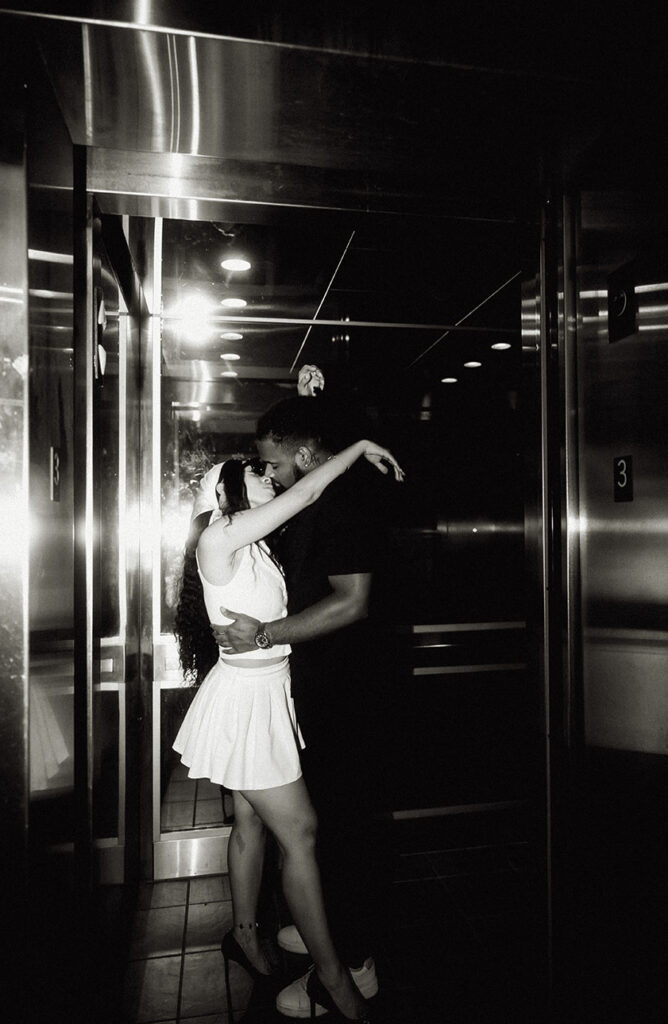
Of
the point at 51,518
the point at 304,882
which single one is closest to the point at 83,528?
the point at 51,518

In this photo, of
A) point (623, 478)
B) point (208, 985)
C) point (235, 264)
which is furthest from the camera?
point (235, 264)

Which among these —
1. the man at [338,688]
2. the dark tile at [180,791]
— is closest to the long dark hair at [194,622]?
the man at [338,688]

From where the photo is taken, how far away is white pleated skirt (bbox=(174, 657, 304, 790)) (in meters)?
1.80

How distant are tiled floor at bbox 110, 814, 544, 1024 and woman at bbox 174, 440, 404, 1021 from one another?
0.35 metres

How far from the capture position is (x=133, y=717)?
2.57 meters

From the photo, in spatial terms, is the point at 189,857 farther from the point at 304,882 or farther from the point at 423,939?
the point at 304,882

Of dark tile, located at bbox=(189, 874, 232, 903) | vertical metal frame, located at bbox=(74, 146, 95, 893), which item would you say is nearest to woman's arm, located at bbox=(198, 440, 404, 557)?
vertical metal frame, located at bbox=(74, 146, 95, 893)

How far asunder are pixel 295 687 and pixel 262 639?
11.4 inches

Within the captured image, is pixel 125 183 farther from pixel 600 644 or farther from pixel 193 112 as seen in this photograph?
pixel 600 644

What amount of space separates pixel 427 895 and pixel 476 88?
9.31 feet

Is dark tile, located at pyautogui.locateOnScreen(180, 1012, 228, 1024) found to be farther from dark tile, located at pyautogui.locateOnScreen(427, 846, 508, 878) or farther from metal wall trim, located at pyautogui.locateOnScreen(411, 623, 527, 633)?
metal wall trim, located at pyautogui.locateOnScreen(411, 623, 527, 633)

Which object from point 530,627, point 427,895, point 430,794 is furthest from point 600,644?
point 430,794

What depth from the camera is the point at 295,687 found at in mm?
2066

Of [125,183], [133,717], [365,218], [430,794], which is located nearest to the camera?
[125,183]
